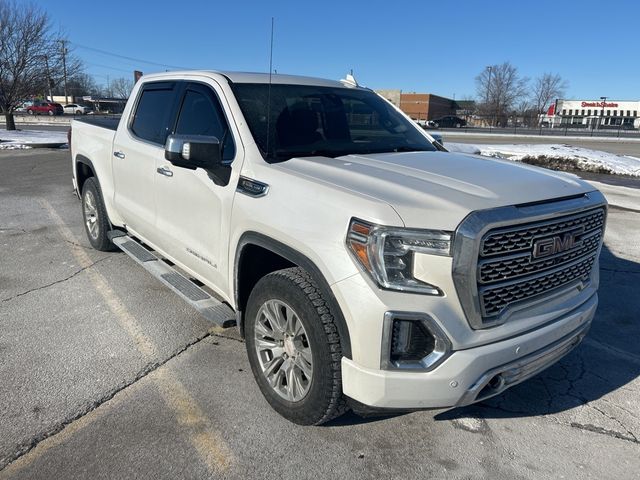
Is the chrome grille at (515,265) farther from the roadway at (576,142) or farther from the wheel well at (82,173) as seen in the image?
the roadway at (576,142)

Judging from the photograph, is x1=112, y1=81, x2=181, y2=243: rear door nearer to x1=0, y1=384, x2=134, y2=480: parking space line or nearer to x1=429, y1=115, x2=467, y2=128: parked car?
x1=0, y1=384, x2=134, y2=480: parking space line

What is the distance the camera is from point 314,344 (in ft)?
8.38

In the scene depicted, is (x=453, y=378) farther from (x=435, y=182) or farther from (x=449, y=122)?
(x=449, y=122)

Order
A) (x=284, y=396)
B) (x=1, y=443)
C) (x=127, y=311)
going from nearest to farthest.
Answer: (x=1, y=443) → (x=284, y=396) → (x=127, y=311)

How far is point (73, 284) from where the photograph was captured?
16.5 feet

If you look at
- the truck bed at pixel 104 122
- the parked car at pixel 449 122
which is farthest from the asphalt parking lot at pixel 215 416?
the parked car at pixel 449 122

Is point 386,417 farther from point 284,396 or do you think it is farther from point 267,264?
point 267,264

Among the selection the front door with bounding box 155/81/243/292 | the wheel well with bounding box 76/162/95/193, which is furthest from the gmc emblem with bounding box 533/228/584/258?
the wheel well with bounding box 76/162/95/193

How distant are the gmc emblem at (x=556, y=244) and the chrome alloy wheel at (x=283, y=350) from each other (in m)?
1.22

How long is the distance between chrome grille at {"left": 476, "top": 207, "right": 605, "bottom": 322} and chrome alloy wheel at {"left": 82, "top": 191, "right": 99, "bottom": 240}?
461 centimetres

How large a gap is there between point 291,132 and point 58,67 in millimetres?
26038

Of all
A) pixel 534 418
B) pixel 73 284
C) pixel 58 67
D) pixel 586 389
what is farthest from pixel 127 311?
pixel 58 67

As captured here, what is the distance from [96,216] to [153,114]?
5.98ft

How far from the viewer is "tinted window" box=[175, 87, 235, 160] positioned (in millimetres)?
3432
